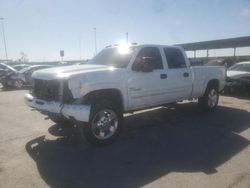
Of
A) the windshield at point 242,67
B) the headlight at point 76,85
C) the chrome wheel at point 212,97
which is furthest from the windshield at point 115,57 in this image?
the windshield at point 242,67

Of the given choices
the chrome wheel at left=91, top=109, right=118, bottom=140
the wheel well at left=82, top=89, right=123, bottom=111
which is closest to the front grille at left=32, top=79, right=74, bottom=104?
the wheel well at left=82, top=89, right=123, bottom=111

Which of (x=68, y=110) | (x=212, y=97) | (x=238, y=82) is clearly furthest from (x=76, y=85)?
(x=238, y=82)

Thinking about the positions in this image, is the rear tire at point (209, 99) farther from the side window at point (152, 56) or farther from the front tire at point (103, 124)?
the front tire at point (103, 124)

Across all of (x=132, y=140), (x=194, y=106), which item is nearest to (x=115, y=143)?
(x=132, y=140)

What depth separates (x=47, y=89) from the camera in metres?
5.73

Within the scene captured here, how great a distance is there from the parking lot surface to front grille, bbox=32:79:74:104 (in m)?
0.96

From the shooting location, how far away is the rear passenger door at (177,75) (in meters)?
7.29

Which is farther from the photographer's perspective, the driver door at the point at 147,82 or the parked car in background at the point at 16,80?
the parked car in background at the point at 16,80

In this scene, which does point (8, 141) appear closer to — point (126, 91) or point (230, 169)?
point (126, 91)

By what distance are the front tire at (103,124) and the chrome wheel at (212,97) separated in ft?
13.6

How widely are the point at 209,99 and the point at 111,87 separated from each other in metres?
4.48

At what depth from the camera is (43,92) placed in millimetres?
5875

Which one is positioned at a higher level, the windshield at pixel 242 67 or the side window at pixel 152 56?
the side window at pixel 152 56

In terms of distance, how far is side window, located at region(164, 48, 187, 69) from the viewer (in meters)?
7.33
